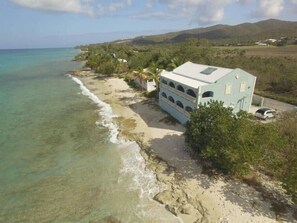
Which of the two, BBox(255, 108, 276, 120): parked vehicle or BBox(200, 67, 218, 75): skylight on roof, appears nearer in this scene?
BBox(200, 67, 218, 75): skylight on roof

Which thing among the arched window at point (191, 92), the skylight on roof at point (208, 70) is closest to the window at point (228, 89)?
the skylight on roof at point (208, 70)

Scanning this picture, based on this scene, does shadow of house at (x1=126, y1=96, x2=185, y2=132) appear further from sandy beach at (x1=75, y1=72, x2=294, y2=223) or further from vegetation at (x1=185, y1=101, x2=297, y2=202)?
vegetation at (x1=185, y1=101, x2=297, y2=202)

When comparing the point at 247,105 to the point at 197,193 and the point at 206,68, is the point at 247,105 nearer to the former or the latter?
the point at 206,68

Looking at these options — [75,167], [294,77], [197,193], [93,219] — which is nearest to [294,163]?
[197,193]

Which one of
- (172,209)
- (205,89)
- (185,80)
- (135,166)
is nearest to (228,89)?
(205,89)

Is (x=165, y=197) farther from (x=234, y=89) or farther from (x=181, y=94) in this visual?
(x=234, y=89)

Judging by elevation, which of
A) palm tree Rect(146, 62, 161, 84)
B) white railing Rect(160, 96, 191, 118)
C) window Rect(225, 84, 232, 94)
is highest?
window Rect(225, 84, 232, 94)

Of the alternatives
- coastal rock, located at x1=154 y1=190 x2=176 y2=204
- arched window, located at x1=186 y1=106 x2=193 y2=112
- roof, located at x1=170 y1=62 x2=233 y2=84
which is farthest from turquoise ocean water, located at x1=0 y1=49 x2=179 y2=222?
roof, located at x1=170 y1=62 x2=233 y2=84

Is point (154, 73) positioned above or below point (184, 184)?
above
